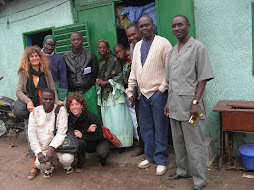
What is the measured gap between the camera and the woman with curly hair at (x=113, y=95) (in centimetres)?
422

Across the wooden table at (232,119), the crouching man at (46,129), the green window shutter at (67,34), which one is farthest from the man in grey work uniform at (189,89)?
the green window shutter at (67,34)

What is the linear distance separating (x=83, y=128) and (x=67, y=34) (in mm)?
1991

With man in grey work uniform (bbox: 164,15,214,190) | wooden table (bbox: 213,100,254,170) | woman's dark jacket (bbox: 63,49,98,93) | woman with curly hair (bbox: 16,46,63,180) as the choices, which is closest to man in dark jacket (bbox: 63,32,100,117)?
woman's dark jacket (bbox: 63,49,98,93)

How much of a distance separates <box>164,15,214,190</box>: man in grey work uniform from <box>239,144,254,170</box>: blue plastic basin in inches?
31.2

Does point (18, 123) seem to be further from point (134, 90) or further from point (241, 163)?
point (241, 163)

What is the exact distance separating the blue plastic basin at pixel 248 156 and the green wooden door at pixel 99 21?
272 cm

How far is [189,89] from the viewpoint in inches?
113

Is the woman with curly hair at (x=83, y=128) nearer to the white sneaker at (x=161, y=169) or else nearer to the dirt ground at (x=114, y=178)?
the dirt ground at (x=114, y=178)

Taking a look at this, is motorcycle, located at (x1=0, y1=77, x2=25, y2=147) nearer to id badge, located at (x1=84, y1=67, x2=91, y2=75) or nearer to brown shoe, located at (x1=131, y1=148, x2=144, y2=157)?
id badge, located at (x1=84, y1=67, x2=91, y2=75)

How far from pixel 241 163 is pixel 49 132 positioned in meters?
2.77

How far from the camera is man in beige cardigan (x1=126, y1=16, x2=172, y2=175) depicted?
3367 mm

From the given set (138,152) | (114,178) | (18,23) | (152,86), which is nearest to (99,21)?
(152,86)

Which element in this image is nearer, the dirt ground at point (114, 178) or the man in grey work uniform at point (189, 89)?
the man in grey work uniform at point (189, 89)

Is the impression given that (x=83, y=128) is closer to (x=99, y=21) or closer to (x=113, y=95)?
(x=113, y=95)
